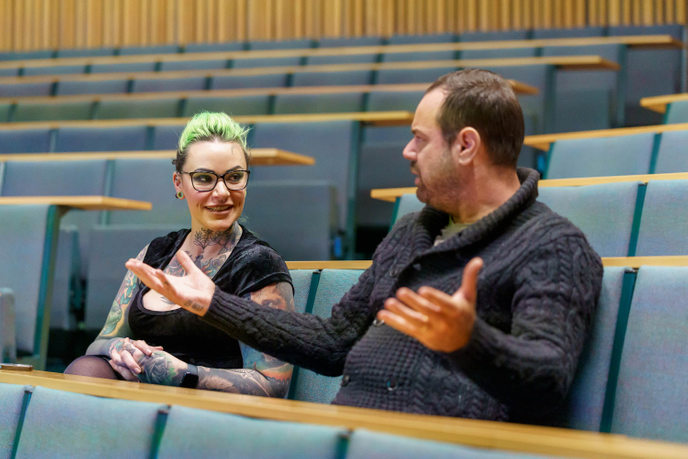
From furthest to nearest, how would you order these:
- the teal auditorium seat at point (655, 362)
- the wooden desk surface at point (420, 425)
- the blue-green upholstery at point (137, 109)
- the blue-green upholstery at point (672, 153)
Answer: the blue-green upholstery at point (137, 109), the blue-green upholstery at point (672, 153), the teal auditorium seat at point (655, 362), the wooden desk surface at point (420, 425)

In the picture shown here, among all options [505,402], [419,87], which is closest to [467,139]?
[505,402]

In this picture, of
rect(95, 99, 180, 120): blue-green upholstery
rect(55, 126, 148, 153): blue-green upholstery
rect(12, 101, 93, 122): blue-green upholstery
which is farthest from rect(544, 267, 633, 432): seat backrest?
rect(12, 101, 93, 122): blue-green upholstery

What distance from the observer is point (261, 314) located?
14.3 inches

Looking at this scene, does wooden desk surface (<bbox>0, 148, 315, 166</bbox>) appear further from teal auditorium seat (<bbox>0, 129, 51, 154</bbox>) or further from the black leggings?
the black leggings

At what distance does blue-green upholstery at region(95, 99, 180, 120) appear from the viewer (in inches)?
42.3

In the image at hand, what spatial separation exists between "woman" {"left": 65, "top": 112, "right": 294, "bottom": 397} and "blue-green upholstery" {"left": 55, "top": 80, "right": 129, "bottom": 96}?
2.75 feet

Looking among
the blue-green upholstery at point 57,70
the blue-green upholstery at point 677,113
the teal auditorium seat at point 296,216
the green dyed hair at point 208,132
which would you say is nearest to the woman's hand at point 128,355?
the green dyed hair at point 208,132

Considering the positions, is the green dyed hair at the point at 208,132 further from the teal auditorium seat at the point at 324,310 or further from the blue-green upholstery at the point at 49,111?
the blue-green upholstery at the point at 49,111

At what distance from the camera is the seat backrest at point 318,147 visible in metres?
0.85

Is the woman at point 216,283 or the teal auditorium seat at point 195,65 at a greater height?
the teal auditorium seat at point 195,65

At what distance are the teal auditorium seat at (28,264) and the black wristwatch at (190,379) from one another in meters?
0.30

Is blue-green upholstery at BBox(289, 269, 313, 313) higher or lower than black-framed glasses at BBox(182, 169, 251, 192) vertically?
lower

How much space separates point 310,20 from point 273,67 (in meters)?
0.40

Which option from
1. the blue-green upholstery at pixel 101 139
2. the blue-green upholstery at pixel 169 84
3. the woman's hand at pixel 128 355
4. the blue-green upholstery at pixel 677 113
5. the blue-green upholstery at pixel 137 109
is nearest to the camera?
the woman's hand at pixel 128 355
